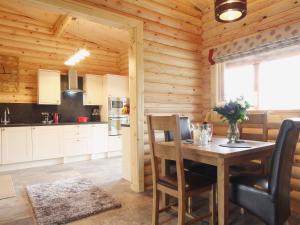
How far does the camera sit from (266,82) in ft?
11.3

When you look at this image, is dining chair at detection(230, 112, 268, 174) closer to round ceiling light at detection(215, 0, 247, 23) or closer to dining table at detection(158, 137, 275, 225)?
dining table at detection(158, 137, 275, 225)

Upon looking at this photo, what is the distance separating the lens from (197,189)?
6.26 feet

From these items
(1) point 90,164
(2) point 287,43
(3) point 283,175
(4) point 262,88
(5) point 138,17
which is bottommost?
(1) point 90,164

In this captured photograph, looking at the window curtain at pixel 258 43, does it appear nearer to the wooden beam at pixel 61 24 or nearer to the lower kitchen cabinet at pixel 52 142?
the wooden beam at pixel 61 24

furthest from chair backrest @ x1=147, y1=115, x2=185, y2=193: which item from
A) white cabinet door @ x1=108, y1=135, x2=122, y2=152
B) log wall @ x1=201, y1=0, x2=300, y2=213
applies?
white cabinet door @ x1=108, y1=135, x2=122, y2=152

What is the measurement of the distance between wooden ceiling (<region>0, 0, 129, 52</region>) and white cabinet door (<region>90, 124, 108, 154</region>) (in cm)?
227

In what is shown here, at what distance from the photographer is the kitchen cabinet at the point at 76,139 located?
16.6 ft

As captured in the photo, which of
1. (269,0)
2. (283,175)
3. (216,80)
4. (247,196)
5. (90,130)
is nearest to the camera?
(283,175)

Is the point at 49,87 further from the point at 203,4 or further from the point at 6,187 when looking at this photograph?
the point at 203,4

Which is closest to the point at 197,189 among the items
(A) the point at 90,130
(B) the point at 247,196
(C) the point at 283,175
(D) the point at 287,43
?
(B) the point at 247,196

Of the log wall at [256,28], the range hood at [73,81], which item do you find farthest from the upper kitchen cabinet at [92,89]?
the log wall at [256,28]

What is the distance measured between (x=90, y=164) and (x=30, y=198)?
6.66 feet

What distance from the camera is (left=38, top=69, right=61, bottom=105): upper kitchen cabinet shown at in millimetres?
5113

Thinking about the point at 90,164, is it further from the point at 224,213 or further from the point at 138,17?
the point at 224,213
